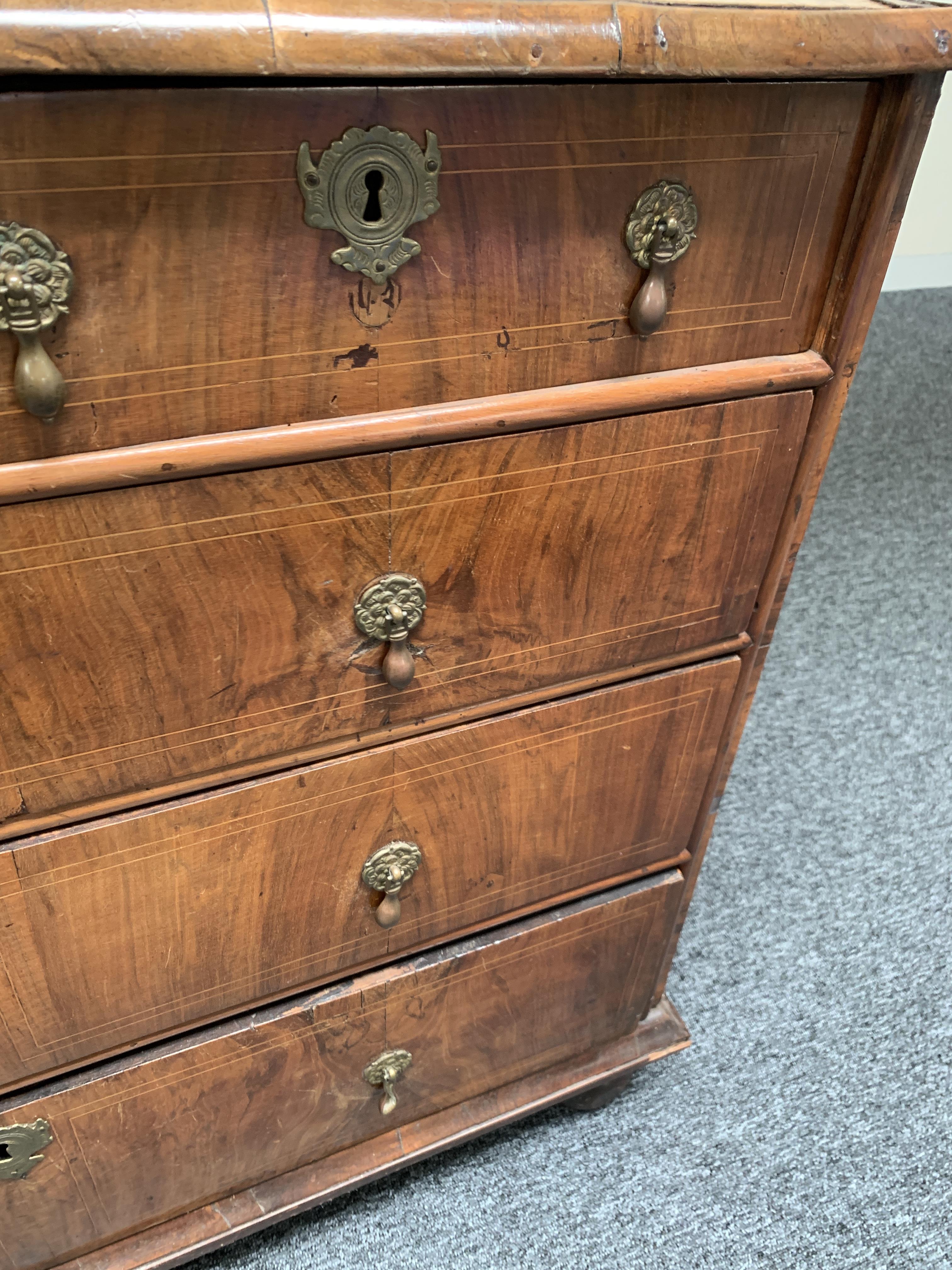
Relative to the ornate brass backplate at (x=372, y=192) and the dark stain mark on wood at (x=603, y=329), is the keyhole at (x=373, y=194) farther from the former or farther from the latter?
the dark stain mark on wood at (x=603, y=329)

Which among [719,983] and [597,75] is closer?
[597,75]

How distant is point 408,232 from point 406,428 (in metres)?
0.09

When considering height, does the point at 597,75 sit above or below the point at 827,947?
above

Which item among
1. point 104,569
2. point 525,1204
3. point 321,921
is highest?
point 104,569

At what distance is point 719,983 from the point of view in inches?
44.9

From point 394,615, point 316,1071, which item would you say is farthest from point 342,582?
point 316,1071

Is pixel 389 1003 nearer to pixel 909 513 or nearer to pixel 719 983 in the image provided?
pixel 719 983

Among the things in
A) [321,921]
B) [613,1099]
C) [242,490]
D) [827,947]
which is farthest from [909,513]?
[242,490]

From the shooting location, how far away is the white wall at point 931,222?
1972 mm

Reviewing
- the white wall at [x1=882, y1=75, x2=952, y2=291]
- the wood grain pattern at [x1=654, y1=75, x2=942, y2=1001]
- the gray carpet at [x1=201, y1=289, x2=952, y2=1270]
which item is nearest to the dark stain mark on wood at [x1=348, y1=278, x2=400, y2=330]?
the wood grain pattern at [x1=654, y1=75, x2=942, y2=1001]

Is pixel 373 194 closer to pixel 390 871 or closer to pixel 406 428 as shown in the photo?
pixel 406 428

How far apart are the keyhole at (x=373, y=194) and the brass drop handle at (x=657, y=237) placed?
13 cm

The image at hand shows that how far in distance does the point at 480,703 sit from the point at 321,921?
0.19 meters

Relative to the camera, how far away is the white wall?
1.97 m
